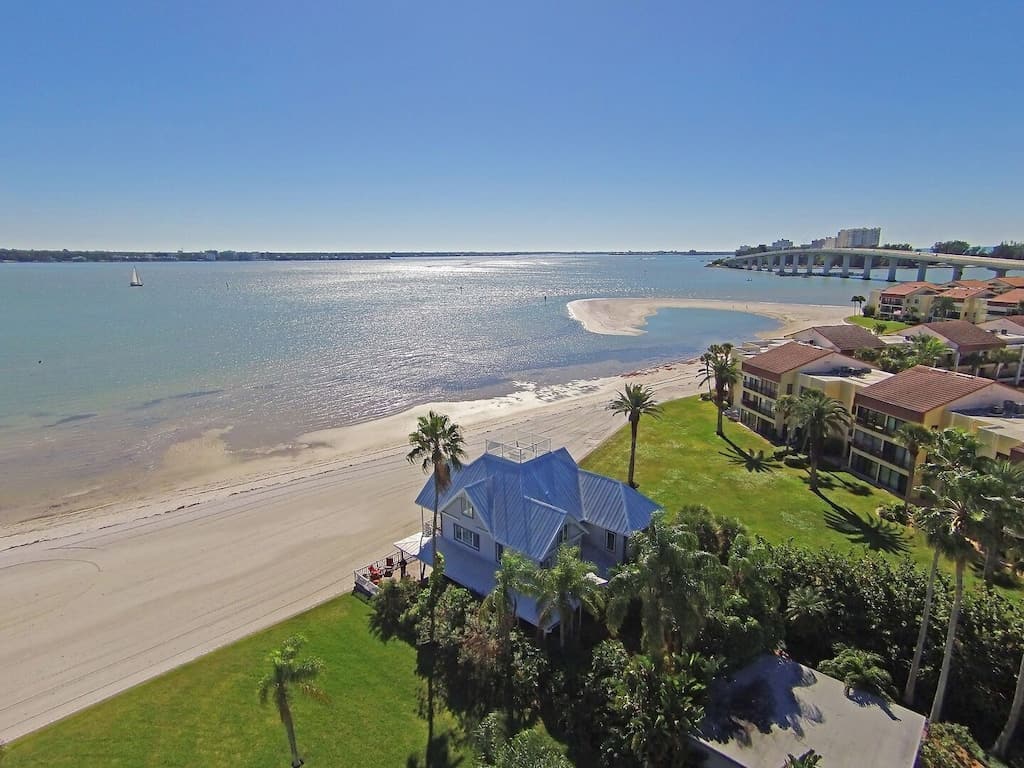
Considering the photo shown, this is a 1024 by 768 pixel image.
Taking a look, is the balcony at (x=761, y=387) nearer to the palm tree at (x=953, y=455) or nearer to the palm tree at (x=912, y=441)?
the palm tree at (x=912, y=441)

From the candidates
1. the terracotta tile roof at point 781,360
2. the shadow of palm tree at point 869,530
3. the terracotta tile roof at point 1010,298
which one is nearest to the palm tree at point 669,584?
the shadow of palm tree at point 869,530

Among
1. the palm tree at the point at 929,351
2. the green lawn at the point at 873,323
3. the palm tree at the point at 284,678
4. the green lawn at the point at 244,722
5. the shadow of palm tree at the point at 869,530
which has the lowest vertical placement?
the green lawn at the point at 244,722

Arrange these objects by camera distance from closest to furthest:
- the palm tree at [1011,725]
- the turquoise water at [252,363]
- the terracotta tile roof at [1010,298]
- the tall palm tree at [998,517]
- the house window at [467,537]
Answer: the tall palm tree at [998,517] → the palm tree at [1011,725] → the house window at [467,537] → the turquoise water at [252,363] → the terracotta tile roof at [1010,298]

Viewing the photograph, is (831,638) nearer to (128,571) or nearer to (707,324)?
(128,571)

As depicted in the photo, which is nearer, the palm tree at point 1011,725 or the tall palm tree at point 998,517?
the tall palm tree at point 998,517

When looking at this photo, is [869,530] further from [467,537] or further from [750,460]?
[467,537]

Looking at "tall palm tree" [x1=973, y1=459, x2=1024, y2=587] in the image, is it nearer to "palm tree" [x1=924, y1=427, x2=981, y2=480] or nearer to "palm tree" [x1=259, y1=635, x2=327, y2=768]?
"palm tree" [x1=924, y1=427, x2=981, y2=480]

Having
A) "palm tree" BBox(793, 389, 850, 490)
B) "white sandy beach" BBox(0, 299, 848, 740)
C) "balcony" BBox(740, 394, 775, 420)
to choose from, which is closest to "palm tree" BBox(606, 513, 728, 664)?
"white sandy beach" BBox(0, 299, 848, 740)
